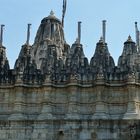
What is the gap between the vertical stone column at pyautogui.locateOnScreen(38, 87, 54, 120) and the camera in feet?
95.9

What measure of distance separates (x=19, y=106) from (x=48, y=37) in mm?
9221

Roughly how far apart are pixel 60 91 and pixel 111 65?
4.24m

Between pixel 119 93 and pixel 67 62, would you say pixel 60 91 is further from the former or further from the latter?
pixel 119 93

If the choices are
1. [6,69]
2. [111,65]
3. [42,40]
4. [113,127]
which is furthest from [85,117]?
[42,40]

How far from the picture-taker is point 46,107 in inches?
1166

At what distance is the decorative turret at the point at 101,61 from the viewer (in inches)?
1187

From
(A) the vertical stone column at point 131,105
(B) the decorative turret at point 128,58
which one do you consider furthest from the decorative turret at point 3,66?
(A) the vertical stone column at point 131,105

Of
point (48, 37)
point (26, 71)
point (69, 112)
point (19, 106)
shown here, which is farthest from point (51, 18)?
point (69, 112)

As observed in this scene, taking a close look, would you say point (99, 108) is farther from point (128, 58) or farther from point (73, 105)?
point (128, 58)

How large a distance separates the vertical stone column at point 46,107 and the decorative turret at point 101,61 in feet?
12.0

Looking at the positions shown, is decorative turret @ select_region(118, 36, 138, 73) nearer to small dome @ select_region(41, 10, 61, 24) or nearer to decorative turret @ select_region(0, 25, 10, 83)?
decorative turret @ select_region(0, 25, 10, 83)

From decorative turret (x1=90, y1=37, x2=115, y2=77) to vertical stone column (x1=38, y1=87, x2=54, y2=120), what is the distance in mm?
3662

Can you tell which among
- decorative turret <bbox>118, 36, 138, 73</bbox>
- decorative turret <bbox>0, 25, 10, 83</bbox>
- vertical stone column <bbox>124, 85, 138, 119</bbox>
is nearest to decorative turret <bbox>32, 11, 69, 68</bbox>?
decorative turret <bbox>0, 25, 10, 83</bbox>

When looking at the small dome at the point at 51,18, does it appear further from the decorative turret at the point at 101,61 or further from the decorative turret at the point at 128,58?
the decorative turret at the point at 128,58
